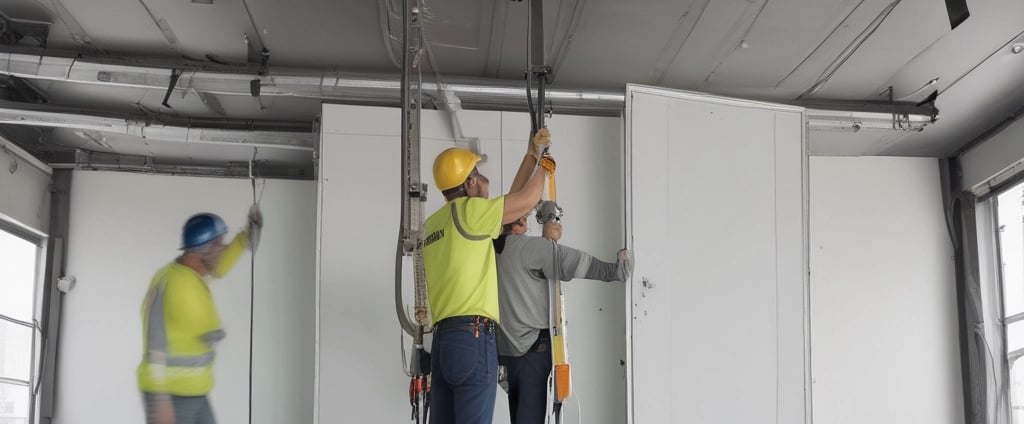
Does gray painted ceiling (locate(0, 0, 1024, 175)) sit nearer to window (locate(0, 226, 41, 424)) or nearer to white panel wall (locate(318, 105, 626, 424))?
white panel wall (locate(318, 105, 626, 424))

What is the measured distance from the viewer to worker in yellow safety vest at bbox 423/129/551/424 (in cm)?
357

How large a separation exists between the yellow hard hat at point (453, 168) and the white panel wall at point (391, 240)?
64.1 inches

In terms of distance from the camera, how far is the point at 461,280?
3.63 m

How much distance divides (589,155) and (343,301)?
1.58 m

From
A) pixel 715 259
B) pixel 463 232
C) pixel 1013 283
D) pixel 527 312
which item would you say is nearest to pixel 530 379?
pixel 527 312

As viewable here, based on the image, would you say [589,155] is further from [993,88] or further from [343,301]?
[993,88]

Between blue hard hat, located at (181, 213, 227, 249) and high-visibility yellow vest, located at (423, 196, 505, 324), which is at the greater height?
blue hard hat, located at (181, 213, 227, 249)

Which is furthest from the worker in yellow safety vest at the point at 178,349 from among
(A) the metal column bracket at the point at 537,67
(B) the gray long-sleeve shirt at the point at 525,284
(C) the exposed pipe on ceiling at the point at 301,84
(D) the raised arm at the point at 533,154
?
(A) the metal column bracket at the point at 537,67

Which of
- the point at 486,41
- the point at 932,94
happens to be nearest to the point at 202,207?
the point at 486,41

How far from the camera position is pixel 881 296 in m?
6.99

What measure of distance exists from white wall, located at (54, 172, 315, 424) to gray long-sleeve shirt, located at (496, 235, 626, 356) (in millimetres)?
2795

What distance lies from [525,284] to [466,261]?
595 millimetres

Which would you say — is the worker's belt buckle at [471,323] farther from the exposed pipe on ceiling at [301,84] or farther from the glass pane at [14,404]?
the glass pane at [14,404]

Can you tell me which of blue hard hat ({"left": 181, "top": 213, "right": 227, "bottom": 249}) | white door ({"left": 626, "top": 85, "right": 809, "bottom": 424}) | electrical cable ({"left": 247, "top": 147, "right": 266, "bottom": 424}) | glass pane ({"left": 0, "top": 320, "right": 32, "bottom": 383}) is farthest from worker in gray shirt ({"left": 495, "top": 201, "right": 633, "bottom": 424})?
glass pane ({"left": 0, "top": 320, "right": 32, "bottom": 383})
